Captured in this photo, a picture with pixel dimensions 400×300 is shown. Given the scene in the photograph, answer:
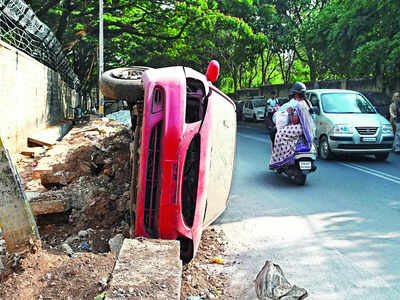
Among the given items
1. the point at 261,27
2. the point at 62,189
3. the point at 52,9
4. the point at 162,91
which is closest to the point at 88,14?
the point at 52,9

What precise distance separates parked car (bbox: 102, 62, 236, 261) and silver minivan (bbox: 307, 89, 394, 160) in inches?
297

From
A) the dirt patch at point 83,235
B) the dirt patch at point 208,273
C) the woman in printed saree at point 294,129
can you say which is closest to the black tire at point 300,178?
the woman in printed saree at point 294,129

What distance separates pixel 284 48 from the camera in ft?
99.5

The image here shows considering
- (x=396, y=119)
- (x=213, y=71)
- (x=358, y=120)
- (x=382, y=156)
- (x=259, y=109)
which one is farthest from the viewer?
(x=259, y=109)

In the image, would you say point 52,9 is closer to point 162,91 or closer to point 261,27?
point 261,27

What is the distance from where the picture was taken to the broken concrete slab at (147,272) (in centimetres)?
221

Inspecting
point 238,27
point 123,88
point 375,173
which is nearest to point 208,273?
point 123,88

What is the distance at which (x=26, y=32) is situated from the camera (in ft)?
37.0

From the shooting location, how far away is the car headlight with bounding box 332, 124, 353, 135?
1055 cm

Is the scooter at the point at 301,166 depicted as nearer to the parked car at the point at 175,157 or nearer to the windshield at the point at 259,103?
the parked car at the point at 175,157

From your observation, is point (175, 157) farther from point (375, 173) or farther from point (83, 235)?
point (375, 173)

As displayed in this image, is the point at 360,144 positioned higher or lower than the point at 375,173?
higher

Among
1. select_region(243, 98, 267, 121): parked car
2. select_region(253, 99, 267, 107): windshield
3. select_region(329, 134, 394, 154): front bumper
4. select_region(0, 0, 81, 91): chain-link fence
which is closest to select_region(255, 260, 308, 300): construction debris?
select_region(0, 0, 81, 91): chain-link fence

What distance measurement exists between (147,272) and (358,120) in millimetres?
9540
